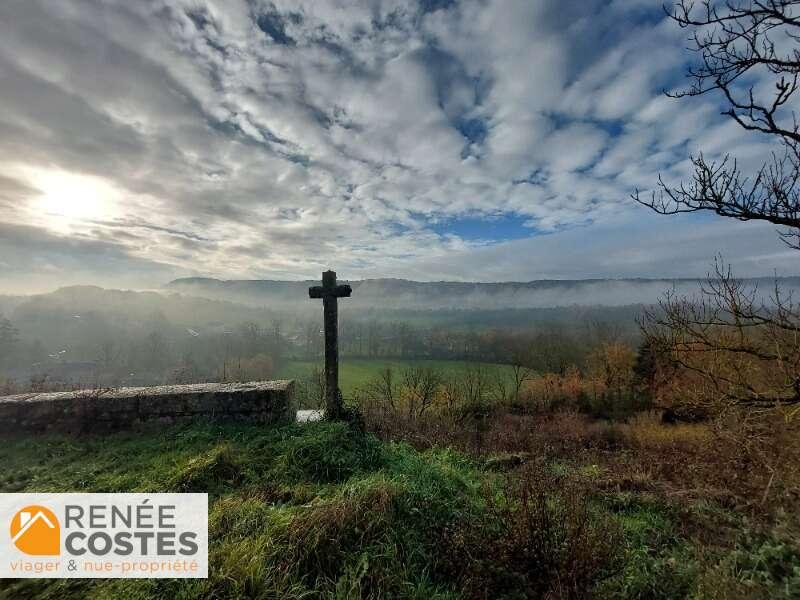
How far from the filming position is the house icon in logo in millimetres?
2979

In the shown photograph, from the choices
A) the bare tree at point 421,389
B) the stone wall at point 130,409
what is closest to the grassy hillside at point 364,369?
the bare tree at point 421,389

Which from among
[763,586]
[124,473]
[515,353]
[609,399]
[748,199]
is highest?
[748,199]

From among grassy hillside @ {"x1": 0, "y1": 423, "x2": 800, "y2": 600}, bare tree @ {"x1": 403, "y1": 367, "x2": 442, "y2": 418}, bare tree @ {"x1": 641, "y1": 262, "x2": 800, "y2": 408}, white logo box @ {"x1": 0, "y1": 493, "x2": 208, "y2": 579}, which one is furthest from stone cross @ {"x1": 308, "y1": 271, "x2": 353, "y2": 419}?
bare tree @ {"x1": 403, "y1": 367, "x2": 442, "y2": 418}

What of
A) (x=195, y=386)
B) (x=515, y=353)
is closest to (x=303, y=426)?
(x=195, y=386)

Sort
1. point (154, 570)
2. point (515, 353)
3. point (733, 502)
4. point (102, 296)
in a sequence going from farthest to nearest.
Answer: point (102, 296) → point (515, 353) → point (733, 502) → point (154, 570)

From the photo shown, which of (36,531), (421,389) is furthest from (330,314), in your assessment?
(421,389)

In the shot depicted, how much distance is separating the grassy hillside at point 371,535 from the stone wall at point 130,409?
0.72m

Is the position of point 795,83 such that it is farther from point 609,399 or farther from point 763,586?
point 609,399

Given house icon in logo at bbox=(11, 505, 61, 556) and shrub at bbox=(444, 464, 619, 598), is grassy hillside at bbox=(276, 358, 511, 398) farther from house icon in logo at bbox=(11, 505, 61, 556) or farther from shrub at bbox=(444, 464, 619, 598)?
shrub at bbox=(444, 464, 619, 598)

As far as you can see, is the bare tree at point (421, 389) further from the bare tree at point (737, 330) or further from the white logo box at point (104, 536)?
the white logo box at point (104, 536)

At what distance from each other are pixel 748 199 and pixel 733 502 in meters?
5.77

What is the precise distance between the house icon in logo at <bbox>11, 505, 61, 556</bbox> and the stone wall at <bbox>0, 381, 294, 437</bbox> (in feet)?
9.70

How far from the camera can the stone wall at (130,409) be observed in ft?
20.5

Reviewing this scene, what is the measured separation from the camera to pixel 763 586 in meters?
3.14
